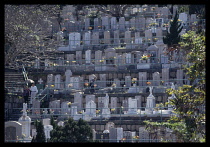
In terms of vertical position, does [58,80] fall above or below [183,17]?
below

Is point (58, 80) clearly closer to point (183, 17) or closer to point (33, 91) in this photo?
point (33, 91)

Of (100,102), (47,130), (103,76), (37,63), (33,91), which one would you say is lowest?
(47,130)

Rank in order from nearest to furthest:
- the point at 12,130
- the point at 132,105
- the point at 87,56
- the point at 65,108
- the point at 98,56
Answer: the point at 12,130, the point at 132,105, the point at 65,108, the point at 98,56, the point at 87,56

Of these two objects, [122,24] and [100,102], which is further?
[122,24]

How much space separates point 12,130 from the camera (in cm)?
2859

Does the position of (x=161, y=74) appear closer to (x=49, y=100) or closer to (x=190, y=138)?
(x=49, y=100)

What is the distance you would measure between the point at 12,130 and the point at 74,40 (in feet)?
47.5

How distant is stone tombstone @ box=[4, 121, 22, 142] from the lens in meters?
28.3

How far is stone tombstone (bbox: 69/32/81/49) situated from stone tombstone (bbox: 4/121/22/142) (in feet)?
44.7

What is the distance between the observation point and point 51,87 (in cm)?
3628

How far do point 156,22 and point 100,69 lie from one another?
8251 mm

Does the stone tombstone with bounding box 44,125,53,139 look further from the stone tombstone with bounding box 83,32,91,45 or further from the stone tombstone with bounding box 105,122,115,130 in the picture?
the stone tombstone with bounding box 83,32,91,45

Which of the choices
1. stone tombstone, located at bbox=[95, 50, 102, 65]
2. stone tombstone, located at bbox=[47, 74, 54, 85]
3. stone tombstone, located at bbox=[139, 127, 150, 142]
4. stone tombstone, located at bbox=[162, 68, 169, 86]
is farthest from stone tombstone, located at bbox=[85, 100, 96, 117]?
stone tombstone, located at bbox=[95, 50, 102, 65]

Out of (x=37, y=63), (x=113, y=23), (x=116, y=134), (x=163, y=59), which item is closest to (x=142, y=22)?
(x=113, y=23)
